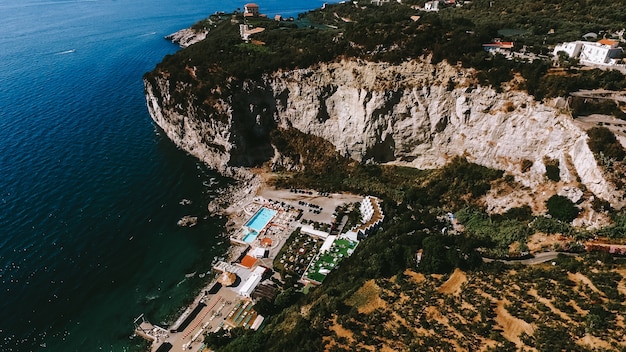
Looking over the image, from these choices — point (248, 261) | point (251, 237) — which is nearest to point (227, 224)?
point (251, 237)

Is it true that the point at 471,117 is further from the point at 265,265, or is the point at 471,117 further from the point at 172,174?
the point at 172,174

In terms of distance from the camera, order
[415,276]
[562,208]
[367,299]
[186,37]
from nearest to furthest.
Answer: [367,299] < [415,276] < [562,208] < [186,37]

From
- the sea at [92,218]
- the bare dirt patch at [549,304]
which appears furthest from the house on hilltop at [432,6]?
the bare dirt patch at [549,304]

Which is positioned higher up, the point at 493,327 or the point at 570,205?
the point at 570,205

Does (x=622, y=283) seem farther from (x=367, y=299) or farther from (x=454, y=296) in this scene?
(x=367, y=299)

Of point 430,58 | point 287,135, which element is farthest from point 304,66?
point 430,58

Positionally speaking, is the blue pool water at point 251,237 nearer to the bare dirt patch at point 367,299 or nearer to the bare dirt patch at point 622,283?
the bare dirt patch at point 367,299
